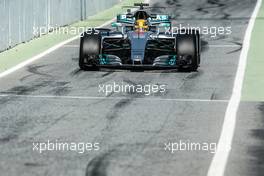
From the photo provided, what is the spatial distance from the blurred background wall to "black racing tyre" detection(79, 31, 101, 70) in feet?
14.8

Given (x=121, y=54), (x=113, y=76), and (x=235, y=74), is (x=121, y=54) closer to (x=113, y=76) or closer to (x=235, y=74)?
(x=113, y=76)

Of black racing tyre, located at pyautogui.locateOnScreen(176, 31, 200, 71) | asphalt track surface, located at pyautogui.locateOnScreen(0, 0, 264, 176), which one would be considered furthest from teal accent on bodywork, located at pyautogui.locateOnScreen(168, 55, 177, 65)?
asphalt track surface, located at pyautogui.locateOnScreen(0, 0, 264, 176)

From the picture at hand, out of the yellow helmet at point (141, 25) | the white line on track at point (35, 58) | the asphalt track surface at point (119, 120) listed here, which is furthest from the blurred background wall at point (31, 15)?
the yellow helmet at point (141, 25)

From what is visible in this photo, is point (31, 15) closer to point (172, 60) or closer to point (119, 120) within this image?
point (172, 60)

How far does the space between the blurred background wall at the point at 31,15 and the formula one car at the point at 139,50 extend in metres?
4.55

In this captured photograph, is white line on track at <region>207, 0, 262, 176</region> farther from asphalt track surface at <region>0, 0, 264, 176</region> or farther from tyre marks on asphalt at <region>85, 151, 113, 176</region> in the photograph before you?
tyre marks on asphalt at <region>85, 151, 113, 176</region>

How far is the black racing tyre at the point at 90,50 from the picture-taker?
17.9 metres

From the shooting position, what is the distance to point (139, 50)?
1781 centimetres

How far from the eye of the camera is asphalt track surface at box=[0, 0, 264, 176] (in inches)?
398

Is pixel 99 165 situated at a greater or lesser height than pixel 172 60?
greater

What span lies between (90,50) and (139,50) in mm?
988

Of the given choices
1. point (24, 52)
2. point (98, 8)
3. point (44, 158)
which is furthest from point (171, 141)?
point (98, 8)

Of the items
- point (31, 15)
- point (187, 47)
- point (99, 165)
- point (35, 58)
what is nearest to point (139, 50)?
point (187, 47)

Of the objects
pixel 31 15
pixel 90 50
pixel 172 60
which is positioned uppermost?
pixel 90 50
